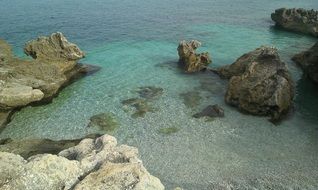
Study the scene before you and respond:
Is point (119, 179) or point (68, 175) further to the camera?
point (68, 175)

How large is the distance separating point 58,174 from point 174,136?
36.3 ft

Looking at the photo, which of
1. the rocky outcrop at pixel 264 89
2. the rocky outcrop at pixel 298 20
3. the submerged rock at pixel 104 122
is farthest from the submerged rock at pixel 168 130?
the rocky outcrop at pixel 298 20

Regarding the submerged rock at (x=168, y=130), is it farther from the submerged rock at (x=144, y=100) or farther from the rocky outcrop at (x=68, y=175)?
the rocky outcrop at (x=68, y=175)

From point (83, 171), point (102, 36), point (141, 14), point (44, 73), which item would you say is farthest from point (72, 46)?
point (141, 14)

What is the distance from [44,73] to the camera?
93.5 ft

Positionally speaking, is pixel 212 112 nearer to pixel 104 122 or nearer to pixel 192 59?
pixel 104 122

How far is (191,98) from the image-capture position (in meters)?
27.3

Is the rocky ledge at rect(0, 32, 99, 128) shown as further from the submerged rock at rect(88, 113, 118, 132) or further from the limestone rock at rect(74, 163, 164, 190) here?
the limestone rock at rect(74, 163, 164, 190)

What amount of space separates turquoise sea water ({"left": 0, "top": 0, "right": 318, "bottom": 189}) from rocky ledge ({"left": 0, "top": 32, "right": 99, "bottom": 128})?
1013mm

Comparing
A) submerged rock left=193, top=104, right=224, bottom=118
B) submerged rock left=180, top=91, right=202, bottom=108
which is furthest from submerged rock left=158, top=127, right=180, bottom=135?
submerged rock left=180, top=91, right=202, bottom=108

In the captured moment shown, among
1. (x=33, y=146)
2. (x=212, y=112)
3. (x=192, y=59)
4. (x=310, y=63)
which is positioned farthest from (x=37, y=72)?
(x=310, y=63)

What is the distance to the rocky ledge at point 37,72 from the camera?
80.8ft

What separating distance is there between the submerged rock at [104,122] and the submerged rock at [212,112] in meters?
5.40

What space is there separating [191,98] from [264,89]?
17.4ft
